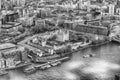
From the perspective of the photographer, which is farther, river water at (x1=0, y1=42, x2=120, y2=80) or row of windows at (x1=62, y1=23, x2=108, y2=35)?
row of windows at (x1=62, y1=23, x2=108, y2=35)

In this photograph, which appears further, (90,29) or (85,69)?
(90,29)

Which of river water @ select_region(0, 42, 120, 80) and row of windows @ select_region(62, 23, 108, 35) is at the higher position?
row of windows @ select_region(62, 23, 108, 35)

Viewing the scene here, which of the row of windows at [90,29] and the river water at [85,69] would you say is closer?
the river water at [85,69]

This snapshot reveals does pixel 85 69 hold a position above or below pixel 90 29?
below

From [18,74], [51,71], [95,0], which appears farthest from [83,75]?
[95,0]

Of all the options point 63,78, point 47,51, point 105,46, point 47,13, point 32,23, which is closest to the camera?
point 63,78

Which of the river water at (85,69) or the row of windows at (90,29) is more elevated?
the row of windows at (90,29)

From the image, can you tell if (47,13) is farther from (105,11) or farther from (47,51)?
(47,51)

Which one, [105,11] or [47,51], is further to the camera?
[105,11]
